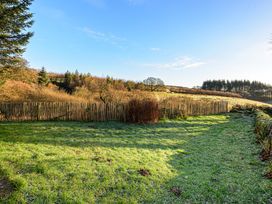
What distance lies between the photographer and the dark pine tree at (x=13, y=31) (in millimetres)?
10605

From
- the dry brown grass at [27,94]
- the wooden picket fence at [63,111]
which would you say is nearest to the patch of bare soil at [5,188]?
the wooden picket fence at [63,111]

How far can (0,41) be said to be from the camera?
35.8ft

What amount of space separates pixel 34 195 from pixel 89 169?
156 centimetres

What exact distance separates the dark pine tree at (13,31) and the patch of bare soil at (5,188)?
831 cm

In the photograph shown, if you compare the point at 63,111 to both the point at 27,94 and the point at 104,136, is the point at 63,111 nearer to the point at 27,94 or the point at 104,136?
the point at 104,136

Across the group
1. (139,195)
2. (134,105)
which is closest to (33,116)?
(134,105)

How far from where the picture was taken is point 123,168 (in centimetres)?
605

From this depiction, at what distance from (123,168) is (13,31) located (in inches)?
394

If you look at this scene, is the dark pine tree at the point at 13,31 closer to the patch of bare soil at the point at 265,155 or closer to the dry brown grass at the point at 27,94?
the dry brown grass at the point at 27,94

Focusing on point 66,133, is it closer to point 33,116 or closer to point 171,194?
point 33,116

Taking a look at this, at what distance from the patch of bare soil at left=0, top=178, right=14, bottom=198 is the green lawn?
0.02 meters

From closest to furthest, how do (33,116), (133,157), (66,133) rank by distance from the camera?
(133,157) → (66,133) → (33,116)

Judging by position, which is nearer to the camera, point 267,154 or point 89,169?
point 89,169

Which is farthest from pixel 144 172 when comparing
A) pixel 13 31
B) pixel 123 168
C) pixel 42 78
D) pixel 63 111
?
pixel 42 78
